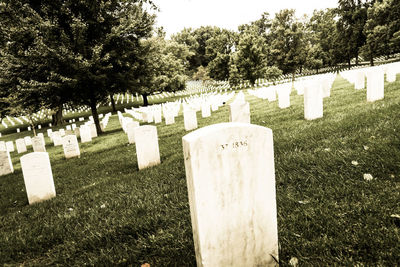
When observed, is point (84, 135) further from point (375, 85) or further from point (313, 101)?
point (375, 85)

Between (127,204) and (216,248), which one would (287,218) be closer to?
(216,248)

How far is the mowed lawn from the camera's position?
222 centimetres

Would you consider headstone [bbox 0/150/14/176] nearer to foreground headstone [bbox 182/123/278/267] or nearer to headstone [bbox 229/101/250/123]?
headstone [bbox 229/101/250/123]

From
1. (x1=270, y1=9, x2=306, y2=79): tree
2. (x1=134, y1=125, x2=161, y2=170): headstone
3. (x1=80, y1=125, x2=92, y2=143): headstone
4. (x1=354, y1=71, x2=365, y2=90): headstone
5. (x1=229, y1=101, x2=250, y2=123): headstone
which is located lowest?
(x1=80, y1=125, x2=92, y2=143): headstone

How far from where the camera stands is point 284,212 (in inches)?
110

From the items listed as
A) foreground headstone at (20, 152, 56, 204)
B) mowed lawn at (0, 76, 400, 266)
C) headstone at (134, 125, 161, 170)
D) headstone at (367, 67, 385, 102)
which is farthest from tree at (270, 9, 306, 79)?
foreground headstone at (20, 152, 56, 204)

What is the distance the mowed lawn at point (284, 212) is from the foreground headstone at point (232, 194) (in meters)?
0.35

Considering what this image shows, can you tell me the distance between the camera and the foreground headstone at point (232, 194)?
1810mm

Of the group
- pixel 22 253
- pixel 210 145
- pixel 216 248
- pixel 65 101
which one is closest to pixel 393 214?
pixel 216 248

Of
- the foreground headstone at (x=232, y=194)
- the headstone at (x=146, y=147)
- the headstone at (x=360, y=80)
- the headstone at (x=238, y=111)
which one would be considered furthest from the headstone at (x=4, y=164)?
the headstone at (x=360, y=80)

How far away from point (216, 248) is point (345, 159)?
2749 millimetres

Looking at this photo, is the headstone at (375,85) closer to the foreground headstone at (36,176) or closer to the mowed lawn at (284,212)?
the mowed lawn at (284,212)

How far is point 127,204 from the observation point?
3721mm

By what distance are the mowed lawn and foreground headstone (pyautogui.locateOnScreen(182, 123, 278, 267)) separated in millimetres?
353
